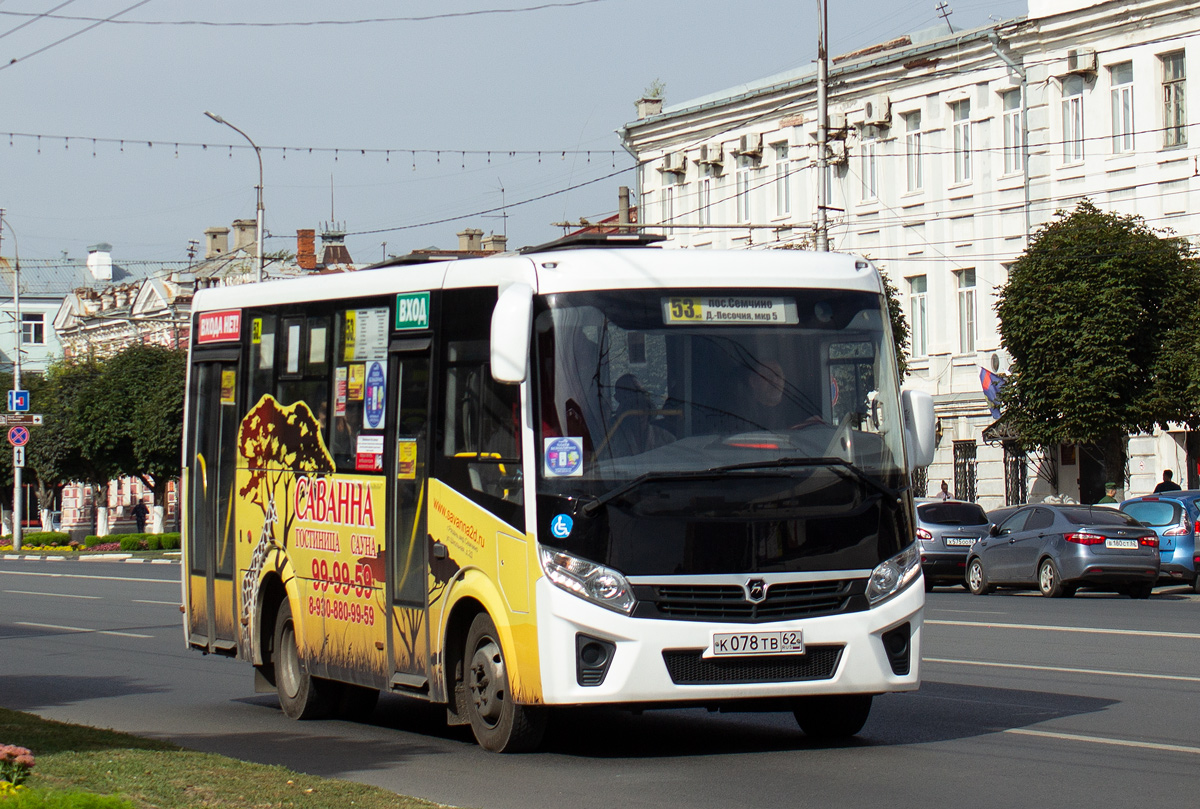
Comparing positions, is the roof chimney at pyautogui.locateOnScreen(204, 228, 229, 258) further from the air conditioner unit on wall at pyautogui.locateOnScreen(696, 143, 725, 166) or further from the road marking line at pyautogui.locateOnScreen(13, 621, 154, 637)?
the road marking line at pyautogui.locateOnScreen(13, 621, 154, 637)

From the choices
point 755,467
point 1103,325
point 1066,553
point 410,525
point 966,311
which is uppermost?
point 966,311

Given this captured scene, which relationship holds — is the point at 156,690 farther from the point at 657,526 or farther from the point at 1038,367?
the point at 1038,367

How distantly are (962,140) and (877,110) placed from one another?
9.68 feet

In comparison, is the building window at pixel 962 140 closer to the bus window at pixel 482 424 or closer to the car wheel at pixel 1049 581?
the car wheel at pixel 1049 581

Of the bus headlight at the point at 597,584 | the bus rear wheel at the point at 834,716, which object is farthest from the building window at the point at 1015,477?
the bus headlight at the point at 597,584

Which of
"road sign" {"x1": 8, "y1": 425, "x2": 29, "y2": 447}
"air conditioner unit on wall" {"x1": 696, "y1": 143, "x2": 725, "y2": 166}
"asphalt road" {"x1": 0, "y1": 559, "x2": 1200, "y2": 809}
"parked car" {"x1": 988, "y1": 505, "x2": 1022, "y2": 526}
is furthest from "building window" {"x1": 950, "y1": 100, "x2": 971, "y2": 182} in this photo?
"asphalt road" {"x1": 0, "y1": 559, "x2": 1200, "y2": 809}

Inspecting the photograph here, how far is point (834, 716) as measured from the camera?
1089 cm

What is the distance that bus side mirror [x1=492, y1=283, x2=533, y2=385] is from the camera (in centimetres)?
984

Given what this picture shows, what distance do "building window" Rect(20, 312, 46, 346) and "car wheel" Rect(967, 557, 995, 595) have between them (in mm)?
84942

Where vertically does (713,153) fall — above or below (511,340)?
above

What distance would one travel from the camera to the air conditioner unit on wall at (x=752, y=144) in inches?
2039

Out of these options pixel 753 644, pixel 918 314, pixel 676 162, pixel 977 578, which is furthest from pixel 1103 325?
pixel 753 644

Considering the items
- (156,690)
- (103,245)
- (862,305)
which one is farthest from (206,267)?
(862,305)

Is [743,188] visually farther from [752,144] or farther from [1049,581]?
[1049,581]
